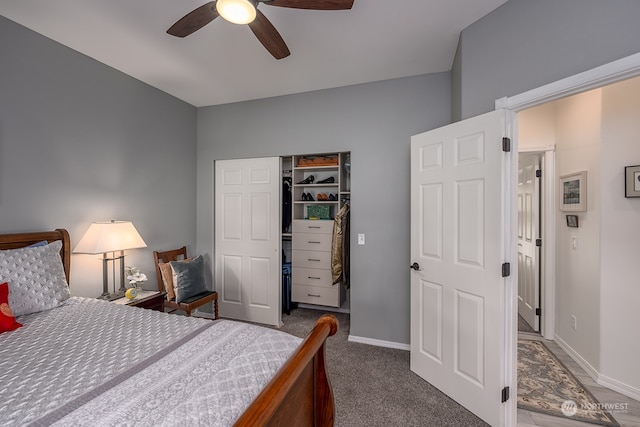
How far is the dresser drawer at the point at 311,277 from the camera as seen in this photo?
3504 millimetres

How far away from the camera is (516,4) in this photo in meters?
1.78

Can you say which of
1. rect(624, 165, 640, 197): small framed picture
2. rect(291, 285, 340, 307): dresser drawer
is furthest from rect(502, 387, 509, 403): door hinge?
rect(291, 285, 340, 307): dresser drawer

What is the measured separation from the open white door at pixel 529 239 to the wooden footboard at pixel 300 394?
3049 mm

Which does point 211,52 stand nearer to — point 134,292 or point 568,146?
point 134,292

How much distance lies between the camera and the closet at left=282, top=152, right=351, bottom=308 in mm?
3484

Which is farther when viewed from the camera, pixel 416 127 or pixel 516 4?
pixel 416 127

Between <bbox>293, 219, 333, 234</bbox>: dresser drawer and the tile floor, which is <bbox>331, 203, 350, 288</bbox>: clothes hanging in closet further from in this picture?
the tile floor

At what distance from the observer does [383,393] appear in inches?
84.4

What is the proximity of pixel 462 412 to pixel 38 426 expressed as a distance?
7.47 ft

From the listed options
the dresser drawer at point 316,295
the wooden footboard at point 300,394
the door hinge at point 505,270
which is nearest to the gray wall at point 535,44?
the door hinge at point 505,270

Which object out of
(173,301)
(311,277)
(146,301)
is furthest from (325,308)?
(146,301)

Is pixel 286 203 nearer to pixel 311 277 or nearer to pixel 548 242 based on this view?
pixel 311 277

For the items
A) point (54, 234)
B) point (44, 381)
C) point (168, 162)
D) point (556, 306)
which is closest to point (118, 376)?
point (44, 381)

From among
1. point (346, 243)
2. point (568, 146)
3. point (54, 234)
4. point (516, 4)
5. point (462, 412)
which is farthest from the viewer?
point (346, 243)
